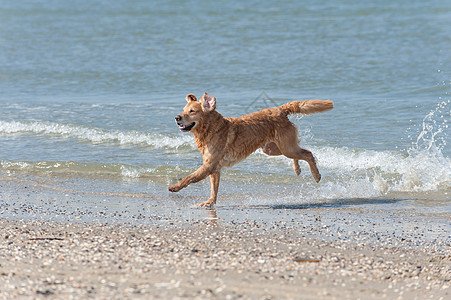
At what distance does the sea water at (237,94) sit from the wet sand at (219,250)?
32.1 inches

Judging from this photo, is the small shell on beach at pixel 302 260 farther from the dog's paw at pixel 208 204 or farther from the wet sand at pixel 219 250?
the dog's paw at pixel 208 204

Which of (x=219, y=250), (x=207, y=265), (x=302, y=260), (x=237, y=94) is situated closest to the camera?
(x=207, y=265)

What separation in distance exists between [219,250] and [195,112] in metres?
2.59

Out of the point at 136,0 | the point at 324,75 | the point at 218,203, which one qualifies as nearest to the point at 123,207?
Answer: the point at 218,203

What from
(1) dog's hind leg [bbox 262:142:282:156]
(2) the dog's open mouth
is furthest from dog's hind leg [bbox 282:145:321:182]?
(2) the dog's open mouth

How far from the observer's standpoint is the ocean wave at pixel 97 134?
493 inches

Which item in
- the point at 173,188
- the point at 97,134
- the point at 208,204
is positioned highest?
the point at 173,188

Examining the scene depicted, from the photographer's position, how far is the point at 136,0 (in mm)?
42906

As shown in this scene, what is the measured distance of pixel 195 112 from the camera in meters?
8.23

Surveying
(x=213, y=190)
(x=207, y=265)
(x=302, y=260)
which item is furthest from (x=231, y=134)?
(x=207, y=265)

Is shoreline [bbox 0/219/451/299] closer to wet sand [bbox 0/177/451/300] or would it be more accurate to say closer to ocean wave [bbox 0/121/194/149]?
wet sand [bbox 0/177/451/300]

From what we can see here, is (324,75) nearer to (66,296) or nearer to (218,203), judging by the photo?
(218,203)

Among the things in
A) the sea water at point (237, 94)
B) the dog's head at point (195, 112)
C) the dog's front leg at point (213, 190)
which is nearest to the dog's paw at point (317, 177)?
the sea water at point (237, 94)

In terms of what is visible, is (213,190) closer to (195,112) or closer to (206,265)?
(195,112)
